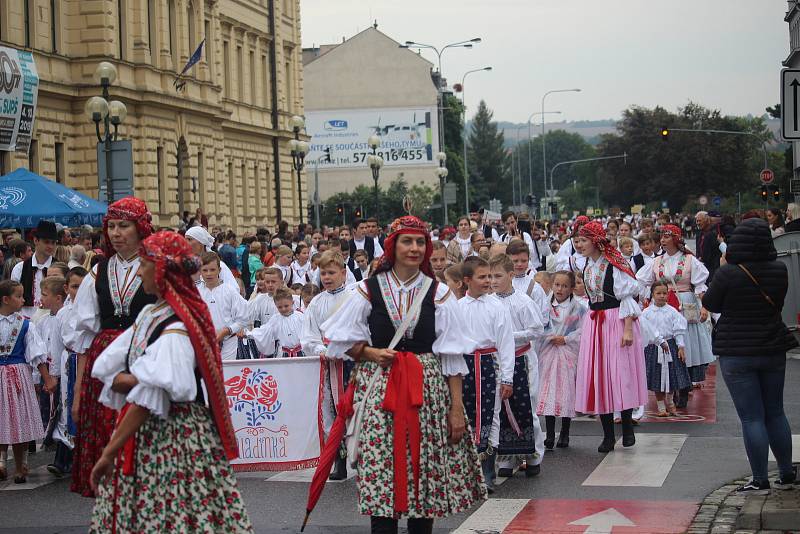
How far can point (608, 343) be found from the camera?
11797 mm

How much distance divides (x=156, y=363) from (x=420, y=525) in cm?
209

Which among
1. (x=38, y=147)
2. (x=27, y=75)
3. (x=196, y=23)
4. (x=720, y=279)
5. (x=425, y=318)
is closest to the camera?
(x=425, y=318)

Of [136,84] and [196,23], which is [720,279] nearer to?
[136,84]

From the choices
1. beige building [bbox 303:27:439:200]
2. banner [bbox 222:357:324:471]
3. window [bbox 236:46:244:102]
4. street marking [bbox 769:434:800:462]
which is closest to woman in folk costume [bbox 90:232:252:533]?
banner [bbox 222:357:324:471]

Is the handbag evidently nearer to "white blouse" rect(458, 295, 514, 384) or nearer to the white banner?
"white blouse" rect(458, 295, 514, 384)

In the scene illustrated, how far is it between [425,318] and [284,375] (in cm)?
424

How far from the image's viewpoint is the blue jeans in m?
9.28

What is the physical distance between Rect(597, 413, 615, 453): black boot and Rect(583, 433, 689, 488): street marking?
0.07 m

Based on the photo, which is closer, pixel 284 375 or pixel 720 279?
pixel 720 279

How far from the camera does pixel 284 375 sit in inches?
441

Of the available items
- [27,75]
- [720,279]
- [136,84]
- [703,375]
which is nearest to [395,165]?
[136,84]

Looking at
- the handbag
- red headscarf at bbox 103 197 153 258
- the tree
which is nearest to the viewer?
the handbag

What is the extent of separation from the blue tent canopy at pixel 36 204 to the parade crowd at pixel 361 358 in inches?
162

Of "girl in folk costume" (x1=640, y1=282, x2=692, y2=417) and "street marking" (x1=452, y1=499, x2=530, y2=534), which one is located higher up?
"girl in folk costume" (x1=640, y1=282, x2=692, y2=417)
